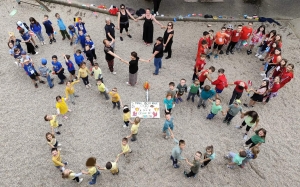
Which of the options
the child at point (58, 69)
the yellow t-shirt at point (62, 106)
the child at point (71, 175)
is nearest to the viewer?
the child at point (71, 175)

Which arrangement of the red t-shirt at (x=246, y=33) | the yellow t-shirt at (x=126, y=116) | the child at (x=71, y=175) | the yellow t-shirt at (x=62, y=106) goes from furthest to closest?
the red t-shirt at (x=246, y=33) < the yellow t-shirt at (x=62, y=106) < the yellow t-shirt at (x=126, y=116) < the child at (x=71, y=175)

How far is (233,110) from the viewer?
864 cm

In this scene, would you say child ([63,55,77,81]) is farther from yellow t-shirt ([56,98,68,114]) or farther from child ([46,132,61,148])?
child ([46,132,61,148])

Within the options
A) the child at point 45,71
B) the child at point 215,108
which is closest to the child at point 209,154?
the child at point 215,108

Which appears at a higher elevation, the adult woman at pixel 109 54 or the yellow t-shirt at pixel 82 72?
the adult woman at pixel 109 54

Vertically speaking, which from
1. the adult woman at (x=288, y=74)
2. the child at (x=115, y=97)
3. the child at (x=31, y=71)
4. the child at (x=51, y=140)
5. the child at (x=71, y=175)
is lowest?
the child at (x=71, y=175)

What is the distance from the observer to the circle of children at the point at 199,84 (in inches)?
297

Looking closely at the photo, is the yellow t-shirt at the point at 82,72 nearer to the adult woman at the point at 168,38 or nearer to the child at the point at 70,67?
the child at the point at 70,67

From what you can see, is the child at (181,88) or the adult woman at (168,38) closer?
the child at (181,88)

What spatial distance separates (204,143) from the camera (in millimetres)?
8742

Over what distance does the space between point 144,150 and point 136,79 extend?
3.07m

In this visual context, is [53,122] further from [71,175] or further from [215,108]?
[215,108]

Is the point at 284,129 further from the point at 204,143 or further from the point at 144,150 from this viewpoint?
the point at 144,150

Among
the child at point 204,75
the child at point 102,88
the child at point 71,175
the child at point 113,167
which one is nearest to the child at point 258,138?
the child at point 204,75
